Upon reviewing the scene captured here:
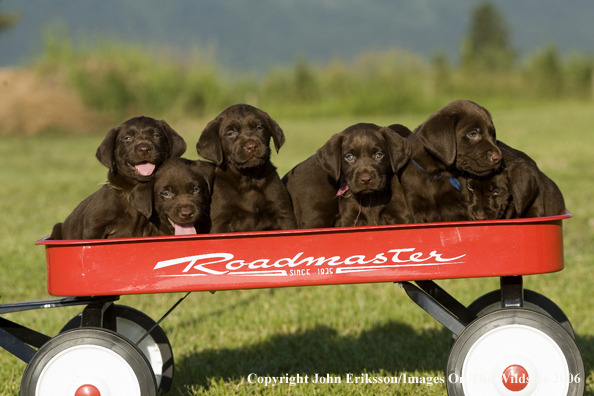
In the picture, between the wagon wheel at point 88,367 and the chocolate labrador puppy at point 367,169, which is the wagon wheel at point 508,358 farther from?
the wagon wheel at point 88,367

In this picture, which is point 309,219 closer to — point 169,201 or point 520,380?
point 169,201

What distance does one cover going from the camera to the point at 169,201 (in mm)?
3410

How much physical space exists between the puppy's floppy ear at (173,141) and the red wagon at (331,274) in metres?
0.77

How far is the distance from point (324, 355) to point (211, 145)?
5.78ft

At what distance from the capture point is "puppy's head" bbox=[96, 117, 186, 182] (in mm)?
3469

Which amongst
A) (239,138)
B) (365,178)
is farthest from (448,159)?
(239,138)

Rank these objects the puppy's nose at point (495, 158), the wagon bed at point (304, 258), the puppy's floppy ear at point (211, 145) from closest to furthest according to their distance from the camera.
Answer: the wagon bed at point (304, 258) → the puppy's nose at point (495, 158) → the puppy's floppy ear at point (211, 145)

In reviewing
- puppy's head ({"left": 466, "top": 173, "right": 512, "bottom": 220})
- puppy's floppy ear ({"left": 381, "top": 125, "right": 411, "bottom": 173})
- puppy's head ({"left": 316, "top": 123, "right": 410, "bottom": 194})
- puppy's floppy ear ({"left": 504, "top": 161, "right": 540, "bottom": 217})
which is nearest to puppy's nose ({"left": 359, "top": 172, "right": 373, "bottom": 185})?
puppy's head ({"left": 316, "top": 123, "right": 410, "bottom": 194})

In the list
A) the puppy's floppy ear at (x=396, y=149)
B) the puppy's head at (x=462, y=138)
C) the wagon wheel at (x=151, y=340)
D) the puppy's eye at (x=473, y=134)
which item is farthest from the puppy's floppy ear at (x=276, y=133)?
the wagon wheel at (x=151, y=340)

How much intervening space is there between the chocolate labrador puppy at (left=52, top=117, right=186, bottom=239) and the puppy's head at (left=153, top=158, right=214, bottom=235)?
6cm

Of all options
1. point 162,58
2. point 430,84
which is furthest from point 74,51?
point 430,84

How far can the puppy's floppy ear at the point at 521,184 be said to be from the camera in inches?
132

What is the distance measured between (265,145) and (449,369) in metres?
1.46

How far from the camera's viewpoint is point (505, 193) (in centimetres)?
341
